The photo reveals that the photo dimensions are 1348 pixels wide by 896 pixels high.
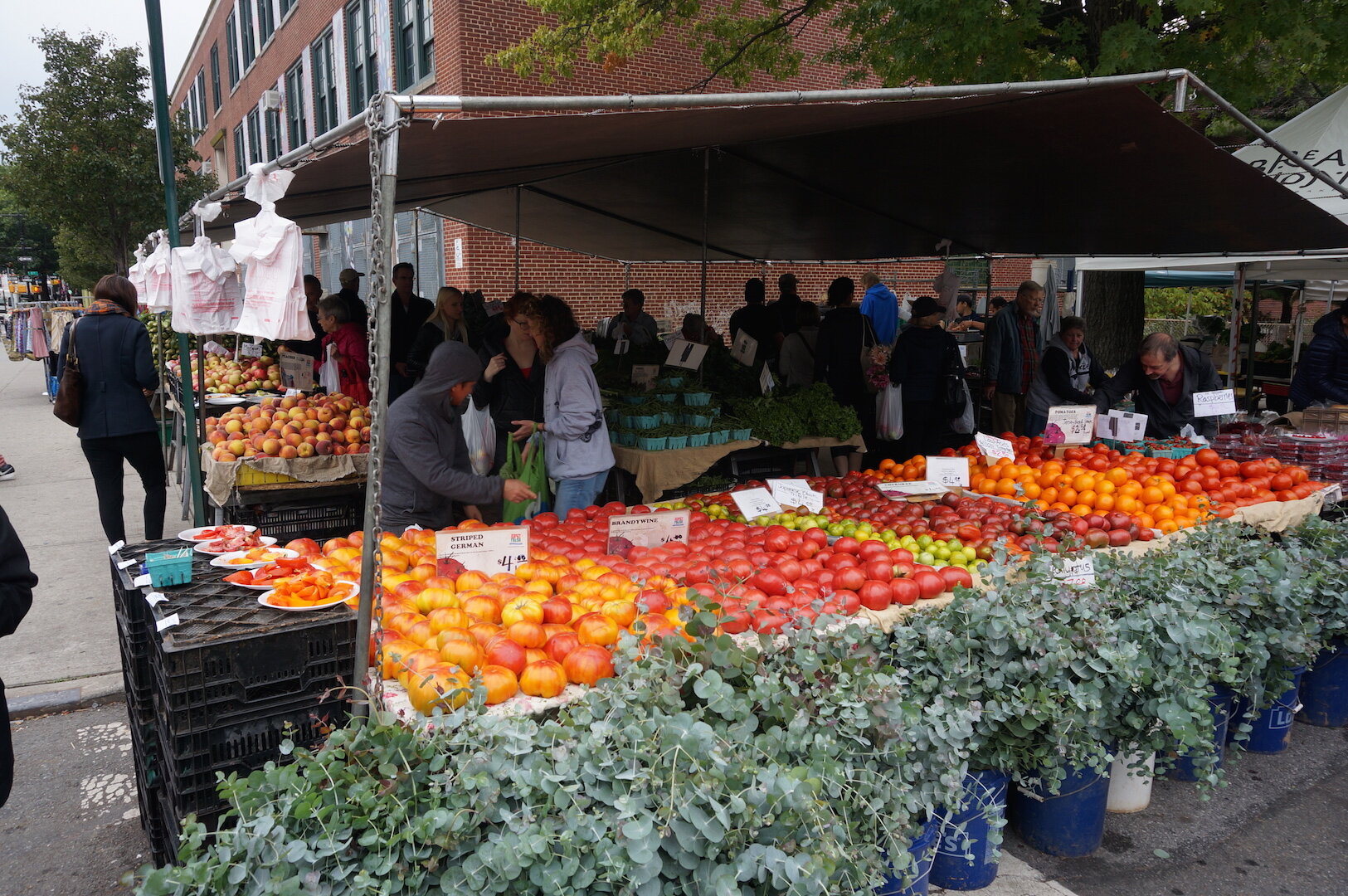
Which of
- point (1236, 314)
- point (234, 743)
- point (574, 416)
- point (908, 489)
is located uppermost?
point (1236, 314)

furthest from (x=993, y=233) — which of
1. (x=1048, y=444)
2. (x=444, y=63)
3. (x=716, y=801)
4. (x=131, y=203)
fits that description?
(x=131, y=203)

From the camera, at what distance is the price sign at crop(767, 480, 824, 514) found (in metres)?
4.23

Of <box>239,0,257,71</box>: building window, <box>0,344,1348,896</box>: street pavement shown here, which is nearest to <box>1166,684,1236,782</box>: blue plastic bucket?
<box>0,344,1348,896</box>: street pavement

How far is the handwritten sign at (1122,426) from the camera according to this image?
5844mm

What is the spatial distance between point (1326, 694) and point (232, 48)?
38417mm

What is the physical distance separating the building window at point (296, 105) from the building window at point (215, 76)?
47.4ft

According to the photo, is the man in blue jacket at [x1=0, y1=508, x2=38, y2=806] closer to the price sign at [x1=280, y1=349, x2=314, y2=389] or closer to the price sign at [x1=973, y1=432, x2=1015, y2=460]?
the price sign at [x1=973, y1=432, x2=1015, y2=460]

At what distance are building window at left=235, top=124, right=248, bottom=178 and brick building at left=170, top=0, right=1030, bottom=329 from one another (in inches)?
183

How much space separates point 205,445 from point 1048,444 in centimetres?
583

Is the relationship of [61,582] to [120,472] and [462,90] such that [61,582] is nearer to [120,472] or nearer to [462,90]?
[120,472]

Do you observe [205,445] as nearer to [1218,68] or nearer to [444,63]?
[1218,68]

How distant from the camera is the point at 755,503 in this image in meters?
4.04

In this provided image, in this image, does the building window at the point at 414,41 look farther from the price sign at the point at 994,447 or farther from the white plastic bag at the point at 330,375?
the price sign at the point at 994,447

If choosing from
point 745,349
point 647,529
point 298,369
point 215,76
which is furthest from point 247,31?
point 647,529
